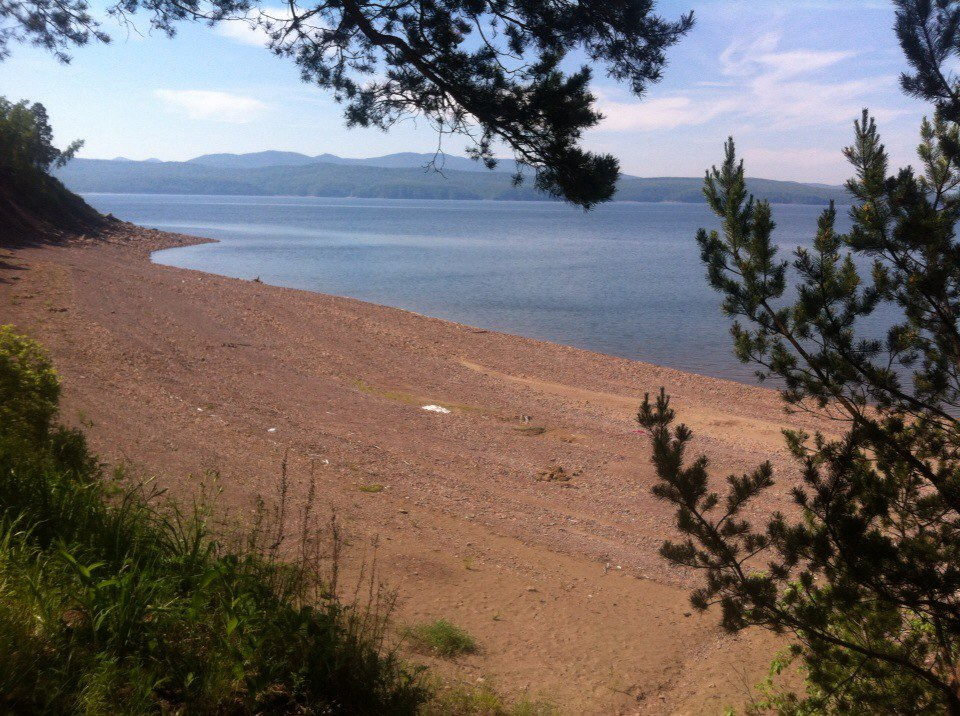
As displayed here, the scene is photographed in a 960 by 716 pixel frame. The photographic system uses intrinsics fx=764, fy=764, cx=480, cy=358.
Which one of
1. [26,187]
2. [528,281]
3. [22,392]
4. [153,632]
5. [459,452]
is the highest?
[26,187]

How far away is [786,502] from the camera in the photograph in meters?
9.55

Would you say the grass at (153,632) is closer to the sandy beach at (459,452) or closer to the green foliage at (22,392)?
the green foliage at (22,392)

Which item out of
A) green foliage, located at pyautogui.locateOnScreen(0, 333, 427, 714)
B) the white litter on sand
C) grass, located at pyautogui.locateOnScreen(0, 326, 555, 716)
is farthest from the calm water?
green foliage, located at pyautogui.locateOnScreen(0, 333, 427, 714)

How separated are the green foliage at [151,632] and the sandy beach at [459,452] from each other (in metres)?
1.79

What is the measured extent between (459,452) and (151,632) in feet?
25.0

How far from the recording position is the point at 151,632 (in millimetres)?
3113

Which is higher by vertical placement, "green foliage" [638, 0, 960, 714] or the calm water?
"green foliage" [638, 0, 960, 714]

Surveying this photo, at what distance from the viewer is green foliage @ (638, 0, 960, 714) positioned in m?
3.74

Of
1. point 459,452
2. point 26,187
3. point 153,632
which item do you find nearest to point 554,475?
point 459,452

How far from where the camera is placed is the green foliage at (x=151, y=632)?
279 cm

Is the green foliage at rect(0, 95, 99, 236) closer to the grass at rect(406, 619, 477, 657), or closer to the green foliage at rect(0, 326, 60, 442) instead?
the green foliage at rect(0, 326, 60, 442)

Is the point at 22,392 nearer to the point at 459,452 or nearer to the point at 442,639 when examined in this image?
the point at 442,639

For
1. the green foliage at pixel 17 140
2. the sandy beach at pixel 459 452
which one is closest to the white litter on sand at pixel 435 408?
the sandy beach at pixel 459 452

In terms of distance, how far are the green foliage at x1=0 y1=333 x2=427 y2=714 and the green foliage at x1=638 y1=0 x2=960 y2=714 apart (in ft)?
6.24
